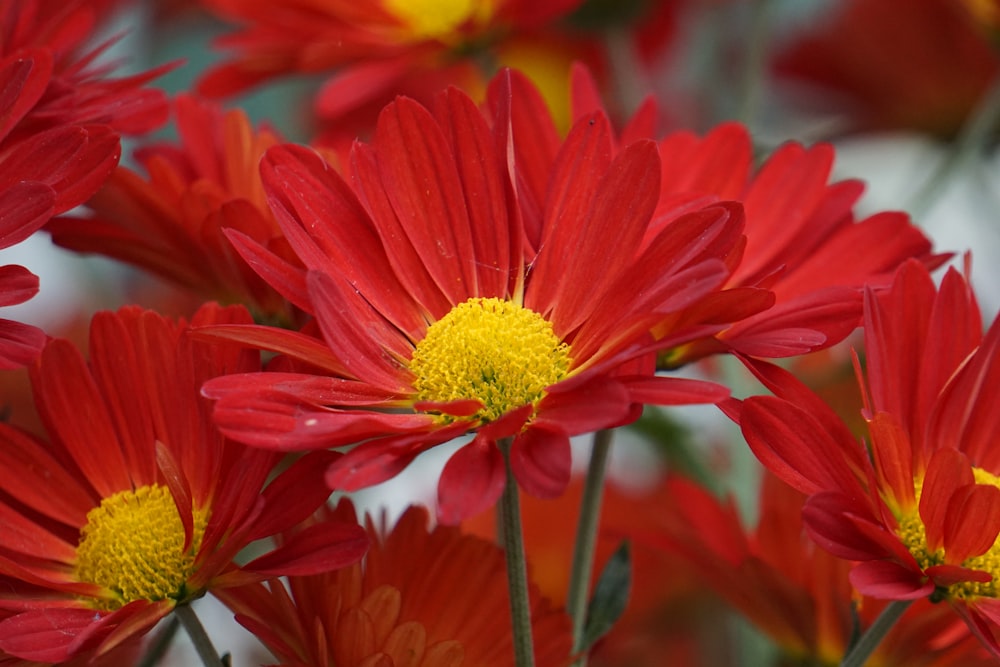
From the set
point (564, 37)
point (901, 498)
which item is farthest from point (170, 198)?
point (564, 37)

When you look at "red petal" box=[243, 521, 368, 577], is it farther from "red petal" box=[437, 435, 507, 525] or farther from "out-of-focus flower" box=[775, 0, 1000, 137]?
"out-of-focus flower" box=[775, 0, 1000, 137]

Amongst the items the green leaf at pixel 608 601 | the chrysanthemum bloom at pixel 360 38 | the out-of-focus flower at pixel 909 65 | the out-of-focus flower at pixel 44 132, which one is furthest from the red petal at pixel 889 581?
the out-of-focus flower at pixel 909 65

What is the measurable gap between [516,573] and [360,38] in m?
0.34

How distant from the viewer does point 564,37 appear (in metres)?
0.89

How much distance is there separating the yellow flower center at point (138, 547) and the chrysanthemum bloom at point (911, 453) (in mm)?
153

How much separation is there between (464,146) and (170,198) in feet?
0.33

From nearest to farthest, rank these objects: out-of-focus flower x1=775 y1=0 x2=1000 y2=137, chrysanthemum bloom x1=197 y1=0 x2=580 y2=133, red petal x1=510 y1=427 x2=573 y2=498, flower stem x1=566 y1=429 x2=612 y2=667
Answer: red petal x1=510 y1=427 x2=573 y2=498, flower stem x1=566 y1=429 x2=612 y2=667, chrysanthemum bloom x1=197 y1=0 x2=580 y2=133, out-of-focus flower x1=775 y1=0 x2=1000 y2=137

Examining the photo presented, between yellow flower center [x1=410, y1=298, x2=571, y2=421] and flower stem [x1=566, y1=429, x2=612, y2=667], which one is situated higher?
yellow flower center [x1=410, y1=298, x2=571, y2=421]

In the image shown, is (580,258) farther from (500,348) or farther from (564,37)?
(564,37)

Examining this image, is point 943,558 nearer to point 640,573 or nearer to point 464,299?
point 464,299

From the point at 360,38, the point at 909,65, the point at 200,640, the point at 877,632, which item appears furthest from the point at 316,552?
the point at 909,65

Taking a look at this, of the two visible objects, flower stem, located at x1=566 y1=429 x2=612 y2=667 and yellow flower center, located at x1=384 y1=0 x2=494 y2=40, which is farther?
yellow flower center, located at x1=384 y1=0 x2=494 y2=40

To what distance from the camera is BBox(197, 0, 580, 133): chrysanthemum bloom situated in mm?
568

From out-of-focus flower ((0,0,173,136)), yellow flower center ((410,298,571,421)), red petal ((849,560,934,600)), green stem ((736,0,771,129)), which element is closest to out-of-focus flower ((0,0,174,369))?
out-of-focus flower ((0,0,173,136))
